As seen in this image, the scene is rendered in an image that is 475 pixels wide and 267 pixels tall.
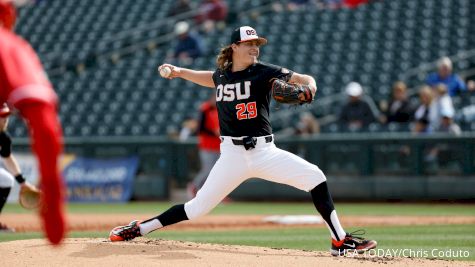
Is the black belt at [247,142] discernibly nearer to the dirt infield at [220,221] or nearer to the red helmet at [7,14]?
the red helmet at [7,14]

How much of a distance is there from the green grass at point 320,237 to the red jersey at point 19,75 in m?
4.61

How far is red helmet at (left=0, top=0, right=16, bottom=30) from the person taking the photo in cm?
300

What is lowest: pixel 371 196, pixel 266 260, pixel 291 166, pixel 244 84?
pixel 371 196

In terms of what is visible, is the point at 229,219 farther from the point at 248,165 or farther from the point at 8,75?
the point at 8,75

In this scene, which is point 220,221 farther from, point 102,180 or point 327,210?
point 102,180

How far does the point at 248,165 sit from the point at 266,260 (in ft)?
2.64

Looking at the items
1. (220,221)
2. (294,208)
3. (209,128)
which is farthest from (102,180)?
(220,221)

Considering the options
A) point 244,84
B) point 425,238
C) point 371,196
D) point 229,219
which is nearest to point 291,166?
point 244,84

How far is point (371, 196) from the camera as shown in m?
13.7

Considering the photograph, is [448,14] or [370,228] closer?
[370,228]

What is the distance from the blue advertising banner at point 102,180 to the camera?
15.4 metres

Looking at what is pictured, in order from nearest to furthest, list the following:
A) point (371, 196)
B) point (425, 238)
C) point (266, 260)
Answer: point (266, 260) < point (425, 238) < point (371, 196)

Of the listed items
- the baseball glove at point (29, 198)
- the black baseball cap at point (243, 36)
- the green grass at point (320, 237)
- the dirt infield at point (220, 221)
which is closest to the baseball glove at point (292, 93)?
the black baseball cap at point (243, 36)

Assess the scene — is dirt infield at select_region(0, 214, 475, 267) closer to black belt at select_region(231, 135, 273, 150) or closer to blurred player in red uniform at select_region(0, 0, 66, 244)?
black belt at select_region(231, 135, 273, 150)
